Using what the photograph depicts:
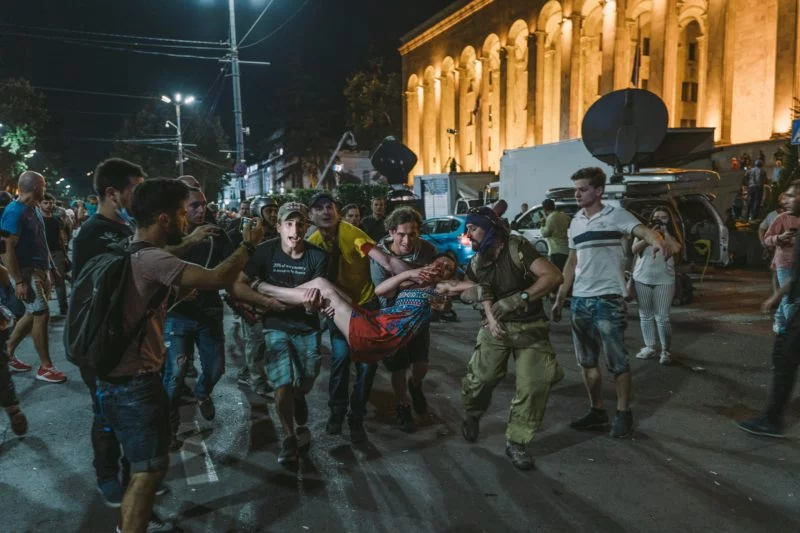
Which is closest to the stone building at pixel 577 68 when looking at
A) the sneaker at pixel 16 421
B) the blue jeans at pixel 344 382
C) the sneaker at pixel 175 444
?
the blue jeans at pixel 344 382

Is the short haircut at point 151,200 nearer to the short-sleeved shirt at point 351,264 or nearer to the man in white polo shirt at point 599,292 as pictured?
the short-sleeved shirt at point 351,264

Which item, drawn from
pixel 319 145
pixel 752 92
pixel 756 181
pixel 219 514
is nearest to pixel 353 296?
pixel 219 514

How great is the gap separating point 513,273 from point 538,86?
32373 mm

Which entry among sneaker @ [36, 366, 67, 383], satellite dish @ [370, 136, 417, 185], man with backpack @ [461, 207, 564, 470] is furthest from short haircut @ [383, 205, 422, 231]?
satellite dish @ [370, 136, 417, 185]

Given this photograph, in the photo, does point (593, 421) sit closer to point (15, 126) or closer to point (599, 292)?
point (599, 292)

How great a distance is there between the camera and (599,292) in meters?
4.73

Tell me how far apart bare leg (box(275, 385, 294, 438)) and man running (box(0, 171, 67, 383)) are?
355 centimetres

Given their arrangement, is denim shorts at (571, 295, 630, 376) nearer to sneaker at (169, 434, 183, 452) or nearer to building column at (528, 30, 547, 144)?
sneaker at (169, 434, 183, 452)

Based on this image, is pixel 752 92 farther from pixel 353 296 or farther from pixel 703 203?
pixel 353 296

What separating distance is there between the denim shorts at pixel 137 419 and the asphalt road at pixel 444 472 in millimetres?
921

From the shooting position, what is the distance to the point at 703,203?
12172mm

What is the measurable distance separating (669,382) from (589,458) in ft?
7.94

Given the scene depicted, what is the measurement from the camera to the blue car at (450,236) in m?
14.2

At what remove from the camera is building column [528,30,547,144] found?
33156 millimetres
